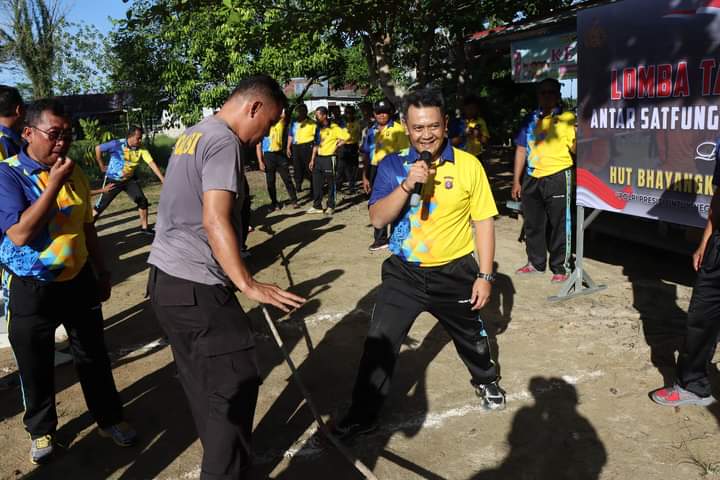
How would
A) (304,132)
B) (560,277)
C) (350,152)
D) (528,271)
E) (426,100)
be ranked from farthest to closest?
(350,152)
(304,132)
(528,271)
(560,277)
(426,100)

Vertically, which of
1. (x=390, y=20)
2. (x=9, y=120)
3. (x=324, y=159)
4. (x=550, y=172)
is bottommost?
(x=324, y=159)

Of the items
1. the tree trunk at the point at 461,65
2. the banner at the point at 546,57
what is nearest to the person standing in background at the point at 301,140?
the tree trunk at the point at 461,65

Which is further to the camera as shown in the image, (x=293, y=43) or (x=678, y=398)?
(x=293, y=43)

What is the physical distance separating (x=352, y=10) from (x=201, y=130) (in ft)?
26.1

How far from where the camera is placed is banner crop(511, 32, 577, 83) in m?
7.89

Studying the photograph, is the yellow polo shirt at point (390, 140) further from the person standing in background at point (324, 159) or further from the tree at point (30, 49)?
the tree at point (30, 49)

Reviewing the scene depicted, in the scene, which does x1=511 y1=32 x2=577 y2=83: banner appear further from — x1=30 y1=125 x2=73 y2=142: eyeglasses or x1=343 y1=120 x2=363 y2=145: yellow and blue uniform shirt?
x1=30 y1=125 x2=73 y2=142: eyeglasses

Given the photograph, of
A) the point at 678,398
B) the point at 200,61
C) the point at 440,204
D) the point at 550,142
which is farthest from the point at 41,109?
the point at 200,61

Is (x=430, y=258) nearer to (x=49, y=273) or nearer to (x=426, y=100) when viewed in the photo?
(x=426, y=100)

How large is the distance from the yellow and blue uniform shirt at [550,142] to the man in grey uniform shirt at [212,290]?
4.26 meters

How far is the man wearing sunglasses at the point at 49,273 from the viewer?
310cm

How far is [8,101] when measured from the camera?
421 cm

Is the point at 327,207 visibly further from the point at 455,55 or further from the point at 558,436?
the point at 558,436

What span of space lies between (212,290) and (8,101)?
2.77m
